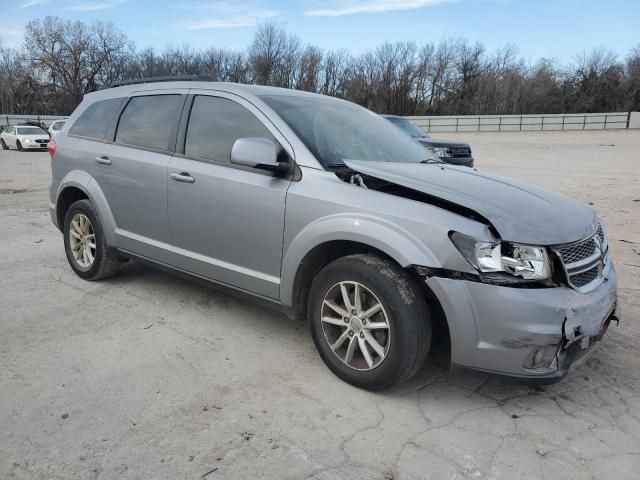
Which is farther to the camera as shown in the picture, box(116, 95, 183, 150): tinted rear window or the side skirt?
box(116, 95, 183, 150): tinted rear window

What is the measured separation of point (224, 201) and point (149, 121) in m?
1.28

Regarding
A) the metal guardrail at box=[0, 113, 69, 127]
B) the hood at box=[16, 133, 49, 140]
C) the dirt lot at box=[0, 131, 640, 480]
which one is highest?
the metal guardrail at box=[0, 113, 69, 127]

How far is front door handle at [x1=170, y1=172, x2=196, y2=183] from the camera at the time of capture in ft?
12.4

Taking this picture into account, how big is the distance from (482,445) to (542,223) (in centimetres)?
122

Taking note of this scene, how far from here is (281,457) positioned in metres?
2.48

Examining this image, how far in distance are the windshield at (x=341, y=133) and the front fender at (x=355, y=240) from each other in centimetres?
47

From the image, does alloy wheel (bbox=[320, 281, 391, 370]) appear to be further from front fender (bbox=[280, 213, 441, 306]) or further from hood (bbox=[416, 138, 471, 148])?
hood (bbox=[416, 138, 471, 148])

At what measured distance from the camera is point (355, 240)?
9.78 feet

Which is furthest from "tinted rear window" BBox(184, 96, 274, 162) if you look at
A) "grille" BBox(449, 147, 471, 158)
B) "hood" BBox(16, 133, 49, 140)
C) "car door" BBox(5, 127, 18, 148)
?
"car door" BBox(5, 127, 18, 148)

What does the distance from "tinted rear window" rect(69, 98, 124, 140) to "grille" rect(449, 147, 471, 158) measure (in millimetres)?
7920

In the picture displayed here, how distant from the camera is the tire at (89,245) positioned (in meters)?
4.69

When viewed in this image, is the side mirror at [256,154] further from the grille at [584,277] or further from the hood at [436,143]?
the hood at [436,143]

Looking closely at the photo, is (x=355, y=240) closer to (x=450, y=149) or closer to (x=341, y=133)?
(x=341, y=133)

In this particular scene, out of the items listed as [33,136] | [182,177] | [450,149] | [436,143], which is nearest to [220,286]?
[182,177]
